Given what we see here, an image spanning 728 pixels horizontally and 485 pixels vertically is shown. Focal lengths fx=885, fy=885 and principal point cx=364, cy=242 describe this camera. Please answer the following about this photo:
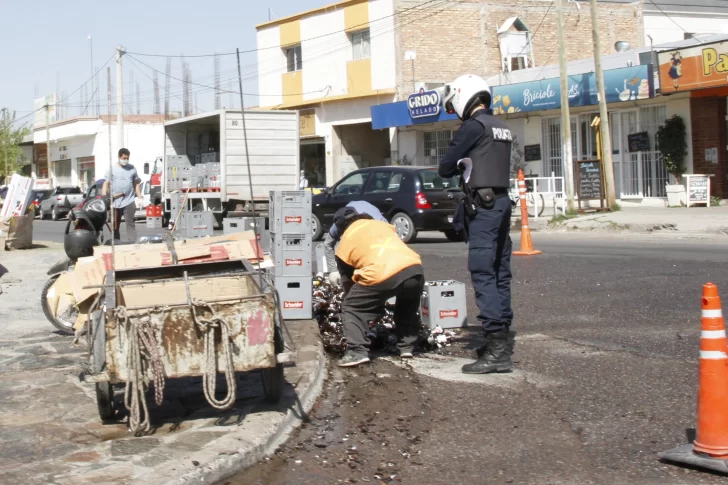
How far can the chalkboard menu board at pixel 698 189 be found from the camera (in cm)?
2231

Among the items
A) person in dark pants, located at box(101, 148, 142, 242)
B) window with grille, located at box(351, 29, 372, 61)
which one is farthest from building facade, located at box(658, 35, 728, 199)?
window with grille, located at box(351, 29, 372, 61)

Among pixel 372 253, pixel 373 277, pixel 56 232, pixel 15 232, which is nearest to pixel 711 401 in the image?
pixel 373 277

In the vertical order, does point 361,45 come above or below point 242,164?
above

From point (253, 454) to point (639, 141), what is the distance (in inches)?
858

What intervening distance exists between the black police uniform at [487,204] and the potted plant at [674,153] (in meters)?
18.0

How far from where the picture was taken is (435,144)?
109ft

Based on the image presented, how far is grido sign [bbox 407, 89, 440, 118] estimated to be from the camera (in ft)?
97.1

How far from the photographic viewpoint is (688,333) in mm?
7535

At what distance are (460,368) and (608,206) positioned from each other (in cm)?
1712

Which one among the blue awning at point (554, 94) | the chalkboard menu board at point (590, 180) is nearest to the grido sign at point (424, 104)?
the blue awning at point (554, 94)

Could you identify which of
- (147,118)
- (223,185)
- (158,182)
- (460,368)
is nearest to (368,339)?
(460,368)

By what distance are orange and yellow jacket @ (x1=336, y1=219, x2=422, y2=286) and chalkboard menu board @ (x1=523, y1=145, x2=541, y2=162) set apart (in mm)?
21922

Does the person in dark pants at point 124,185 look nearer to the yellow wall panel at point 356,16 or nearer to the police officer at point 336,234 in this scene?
the police officer at point 336,234

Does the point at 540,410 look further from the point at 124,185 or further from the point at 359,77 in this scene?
the point at 359,77
